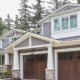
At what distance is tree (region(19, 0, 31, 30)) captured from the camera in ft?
165

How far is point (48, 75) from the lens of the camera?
20422 millimetres

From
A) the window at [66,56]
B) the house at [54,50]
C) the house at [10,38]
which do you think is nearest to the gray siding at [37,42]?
the house at [54,50]

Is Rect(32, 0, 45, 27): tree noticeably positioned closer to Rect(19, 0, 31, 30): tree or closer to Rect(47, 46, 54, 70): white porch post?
Rect(19, 0, 31, 30): tree

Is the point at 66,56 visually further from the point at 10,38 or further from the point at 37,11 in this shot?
the point at 37,11

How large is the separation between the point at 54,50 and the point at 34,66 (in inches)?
137

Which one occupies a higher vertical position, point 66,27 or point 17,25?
point 17,25

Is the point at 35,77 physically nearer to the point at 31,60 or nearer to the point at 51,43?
the point at 31,60

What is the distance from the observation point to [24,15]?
52.8m

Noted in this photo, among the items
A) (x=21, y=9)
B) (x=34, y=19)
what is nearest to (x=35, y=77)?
(x=34, y=19)

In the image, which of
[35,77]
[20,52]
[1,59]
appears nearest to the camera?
[35,77]

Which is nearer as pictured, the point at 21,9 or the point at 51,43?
the point at 51,43

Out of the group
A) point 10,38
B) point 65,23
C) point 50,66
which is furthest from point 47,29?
point 10,38

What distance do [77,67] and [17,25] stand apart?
3510cm

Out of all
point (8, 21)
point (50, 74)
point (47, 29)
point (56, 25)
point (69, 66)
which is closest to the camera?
point (69, 66)
